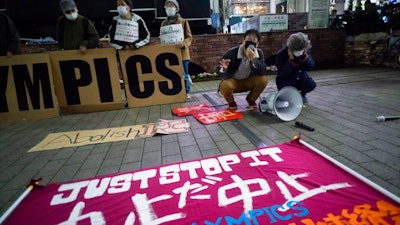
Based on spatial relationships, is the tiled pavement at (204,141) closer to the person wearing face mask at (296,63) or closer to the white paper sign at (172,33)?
the person wearing face mask at (296,63)

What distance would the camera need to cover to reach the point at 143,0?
27.1 ft

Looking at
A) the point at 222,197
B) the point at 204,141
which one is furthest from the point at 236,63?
the point at 222,197

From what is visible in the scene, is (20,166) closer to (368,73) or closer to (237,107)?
(237,107)

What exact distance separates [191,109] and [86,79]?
191cm

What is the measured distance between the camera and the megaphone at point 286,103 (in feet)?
10.5

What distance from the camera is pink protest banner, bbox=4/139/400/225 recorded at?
4.73 ft

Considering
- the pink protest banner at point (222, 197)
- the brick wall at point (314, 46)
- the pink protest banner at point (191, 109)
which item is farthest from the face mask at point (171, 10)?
the pink protest banner at point (222, 197)

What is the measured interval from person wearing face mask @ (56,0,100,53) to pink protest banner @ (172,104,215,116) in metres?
1.89

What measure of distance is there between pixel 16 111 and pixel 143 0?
559cm

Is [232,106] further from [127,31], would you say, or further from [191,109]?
[127,31]

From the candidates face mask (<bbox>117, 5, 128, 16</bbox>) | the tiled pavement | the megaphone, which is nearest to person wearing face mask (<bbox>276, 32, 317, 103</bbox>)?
the tiled pavement

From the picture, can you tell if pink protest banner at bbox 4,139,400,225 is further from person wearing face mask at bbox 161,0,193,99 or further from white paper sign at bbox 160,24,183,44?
white paper sign at bbox 160,24,183,44

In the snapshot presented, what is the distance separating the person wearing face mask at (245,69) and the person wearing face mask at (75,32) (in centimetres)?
238

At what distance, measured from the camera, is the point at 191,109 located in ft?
13.5
